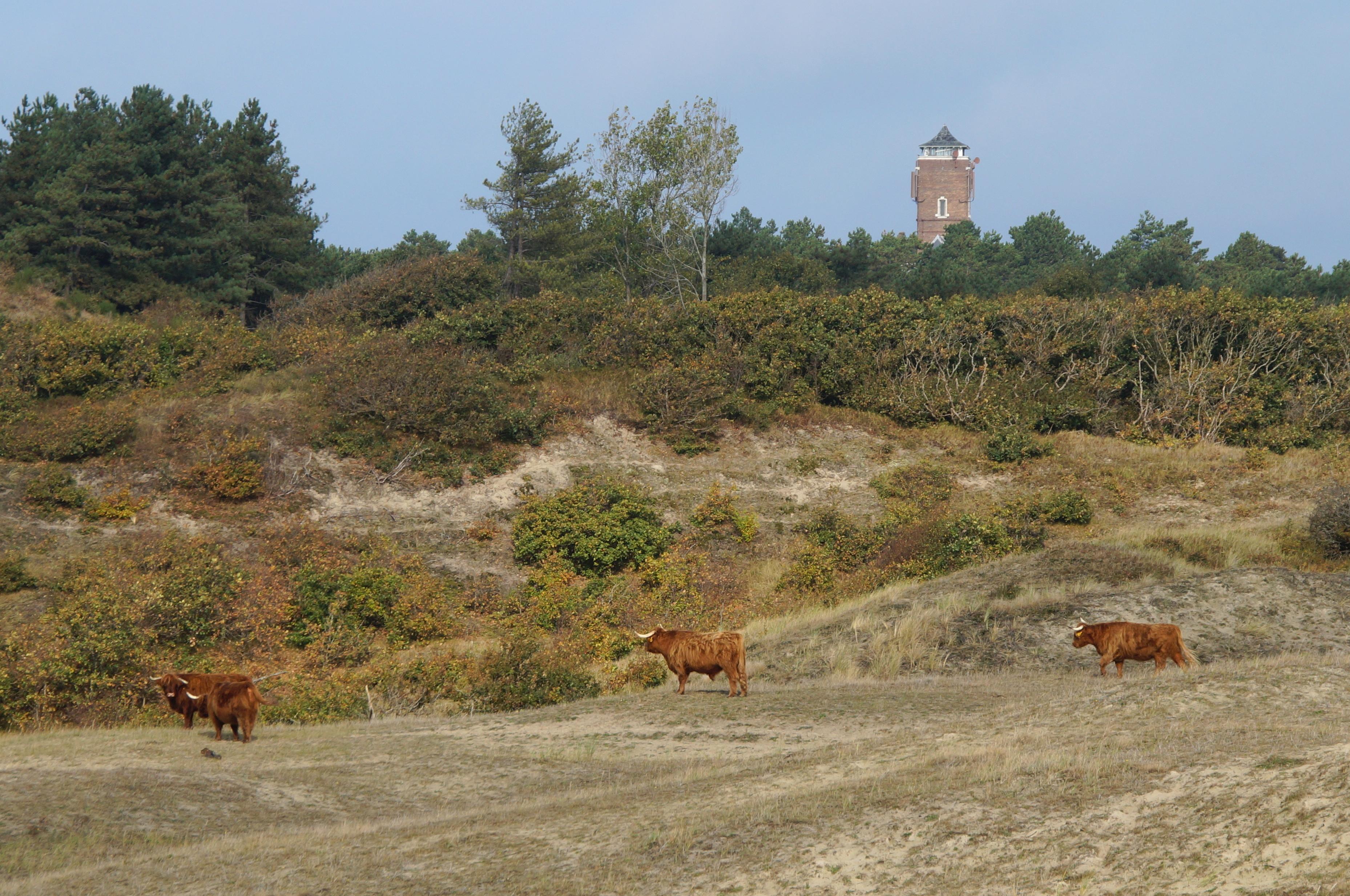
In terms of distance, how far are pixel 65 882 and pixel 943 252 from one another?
97551 mm

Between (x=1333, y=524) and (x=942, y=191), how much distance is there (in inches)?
5673

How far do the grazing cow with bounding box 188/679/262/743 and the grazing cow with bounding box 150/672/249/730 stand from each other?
1.47 feet

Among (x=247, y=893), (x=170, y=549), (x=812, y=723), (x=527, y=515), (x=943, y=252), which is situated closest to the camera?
(x=247, y=893)

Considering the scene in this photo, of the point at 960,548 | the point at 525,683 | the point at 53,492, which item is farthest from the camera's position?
the point at 53,492

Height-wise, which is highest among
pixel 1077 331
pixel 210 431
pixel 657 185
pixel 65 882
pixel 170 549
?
pixel 657 185

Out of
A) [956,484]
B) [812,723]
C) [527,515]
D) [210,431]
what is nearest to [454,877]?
[812,723]

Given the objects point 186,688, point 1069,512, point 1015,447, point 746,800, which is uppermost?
point 1015,447

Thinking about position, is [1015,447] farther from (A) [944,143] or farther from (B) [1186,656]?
(A) [944,143]

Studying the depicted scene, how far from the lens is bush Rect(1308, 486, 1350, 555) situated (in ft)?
89.0

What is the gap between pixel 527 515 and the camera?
3203 centimetres

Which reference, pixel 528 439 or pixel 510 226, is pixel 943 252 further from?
pixel 528 439

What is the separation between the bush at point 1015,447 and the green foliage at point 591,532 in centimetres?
1230

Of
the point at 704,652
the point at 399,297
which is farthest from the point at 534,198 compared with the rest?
the point at 704,652

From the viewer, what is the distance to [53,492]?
29.5 meters
